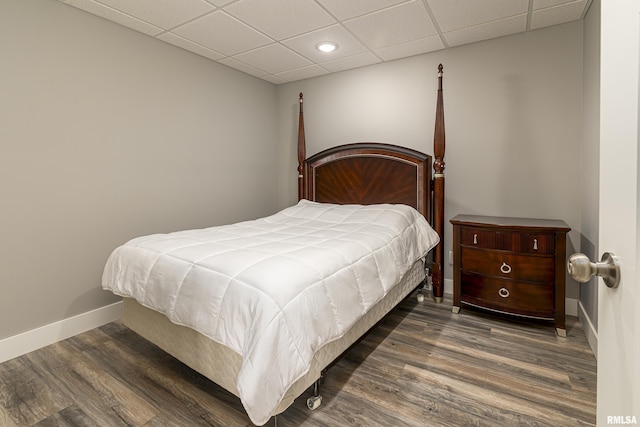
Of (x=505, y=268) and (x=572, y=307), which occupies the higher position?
(x=505, y=268)

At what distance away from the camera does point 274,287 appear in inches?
53.2

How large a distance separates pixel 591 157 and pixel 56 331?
13.2 ft

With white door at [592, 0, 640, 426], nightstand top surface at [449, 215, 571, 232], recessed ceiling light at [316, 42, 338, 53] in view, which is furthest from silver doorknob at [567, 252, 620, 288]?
recessed ceiling light at [316, 42, 338, 53]

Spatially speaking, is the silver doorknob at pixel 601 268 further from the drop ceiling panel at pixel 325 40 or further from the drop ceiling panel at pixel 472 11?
the drop ceiling panel at pixel 325 40

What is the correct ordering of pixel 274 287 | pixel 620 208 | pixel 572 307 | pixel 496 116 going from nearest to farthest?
1. pixel 620 208
2. pixel 274 287
3. pixel 572 307
4. pixel 496 116

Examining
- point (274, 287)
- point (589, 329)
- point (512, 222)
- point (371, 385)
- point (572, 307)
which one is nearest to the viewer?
point (274, 287)

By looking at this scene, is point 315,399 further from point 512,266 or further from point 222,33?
point 222,33

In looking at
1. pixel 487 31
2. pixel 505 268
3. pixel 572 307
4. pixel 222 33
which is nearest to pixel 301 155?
pixel 222 33

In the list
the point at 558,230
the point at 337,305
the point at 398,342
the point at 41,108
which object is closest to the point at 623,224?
the point at 337,305

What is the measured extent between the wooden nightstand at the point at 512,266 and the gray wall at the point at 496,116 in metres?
0.33

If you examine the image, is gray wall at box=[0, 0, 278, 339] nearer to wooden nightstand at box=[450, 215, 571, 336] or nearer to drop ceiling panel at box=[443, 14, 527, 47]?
drop ceiling panel at box=[443, 14, 527, 47]

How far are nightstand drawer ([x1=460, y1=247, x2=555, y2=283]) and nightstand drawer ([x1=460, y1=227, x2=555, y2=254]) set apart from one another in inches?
1.8

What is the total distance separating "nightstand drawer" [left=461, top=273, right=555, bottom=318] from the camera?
235 centimetres

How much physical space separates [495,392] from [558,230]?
125 centimetres
